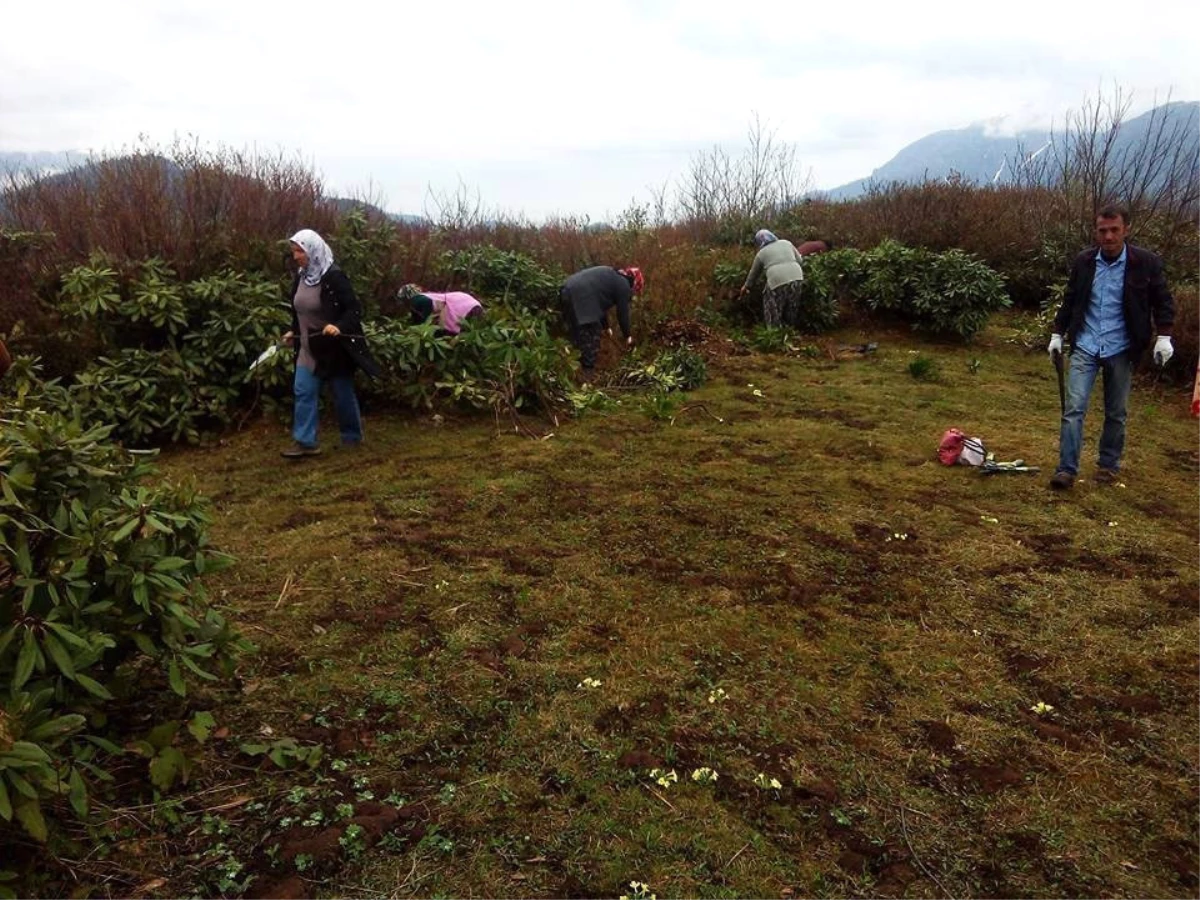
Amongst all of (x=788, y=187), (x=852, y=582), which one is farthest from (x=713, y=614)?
(x=788, y=187)

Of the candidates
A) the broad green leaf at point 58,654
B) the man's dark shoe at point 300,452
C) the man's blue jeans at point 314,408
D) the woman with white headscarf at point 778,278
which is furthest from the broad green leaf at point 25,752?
the woman with white headscarf at point 778,278

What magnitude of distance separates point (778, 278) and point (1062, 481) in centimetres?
567

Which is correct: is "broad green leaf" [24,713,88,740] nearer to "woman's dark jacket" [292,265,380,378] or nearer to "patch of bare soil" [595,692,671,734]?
"patch of bare soil" [595,692,671,734]

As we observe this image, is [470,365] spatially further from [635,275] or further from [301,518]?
[635,275]

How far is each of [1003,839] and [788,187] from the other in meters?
18.1

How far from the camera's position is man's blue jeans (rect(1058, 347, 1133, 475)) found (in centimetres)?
512

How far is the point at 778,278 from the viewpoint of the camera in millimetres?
10242

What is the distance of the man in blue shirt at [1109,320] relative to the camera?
16.2ft

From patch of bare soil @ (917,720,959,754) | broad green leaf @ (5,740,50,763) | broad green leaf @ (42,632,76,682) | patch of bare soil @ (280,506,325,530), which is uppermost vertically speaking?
broad green leaf @ (42,632,76,682)

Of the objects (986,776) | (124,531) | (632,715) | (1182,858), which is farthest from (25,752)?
(1182,858)

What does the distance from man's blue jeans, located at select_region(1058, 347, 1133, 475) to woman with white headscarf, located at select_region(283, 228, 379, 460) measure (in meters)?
5.09

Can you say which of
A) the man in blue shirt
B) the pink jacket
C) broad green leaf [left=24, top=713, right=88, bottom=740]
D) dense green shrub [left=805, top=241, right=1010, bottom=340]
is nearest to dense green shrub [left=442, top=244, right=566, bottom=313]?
the pink jacket

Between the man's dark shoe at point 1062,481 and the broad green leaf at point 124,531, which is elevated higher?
the broad green leaf at point 124,531

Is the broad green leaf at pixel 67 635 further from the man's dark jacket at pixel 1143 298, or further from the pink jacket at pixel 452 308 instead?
the man's dark jacket at pixel 1143 298
